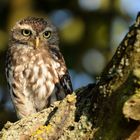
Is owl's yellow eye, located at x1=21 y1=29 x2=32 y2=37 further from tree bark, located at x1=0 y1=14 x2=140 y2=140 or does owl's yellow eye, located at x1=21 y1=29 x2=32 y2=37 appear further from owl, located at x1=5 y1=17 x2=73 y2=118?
tree bark, located at x1=0 y1=14 x2=140 y2=140

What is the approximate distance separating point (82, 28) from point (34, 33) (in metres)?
1.71

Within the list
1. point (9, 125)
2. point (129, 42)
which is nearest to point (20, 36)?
point (9, 125)

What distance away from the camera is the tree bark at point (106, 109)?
2727 millimetres

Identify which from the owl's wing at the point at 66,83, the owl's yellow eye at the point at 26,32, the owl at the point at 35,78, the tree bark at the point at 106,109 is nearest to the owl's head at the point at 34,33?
the owl's yellow eye at the point at 26,32

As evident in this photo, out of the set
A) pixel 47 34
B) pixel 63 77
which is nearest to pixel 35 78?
pixel 63 77

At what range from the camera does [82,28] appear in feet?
26.9

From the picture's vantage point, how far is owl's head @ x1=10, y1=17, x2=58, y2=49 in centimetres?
655

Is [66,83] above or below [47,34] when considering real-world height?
below

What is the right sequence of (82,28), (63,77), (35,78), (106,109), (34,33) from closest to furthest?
(106,109), (35,78), (63,77), (34,33), (82,28)

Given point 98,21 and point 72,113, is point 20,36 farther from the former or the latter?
point 72,113

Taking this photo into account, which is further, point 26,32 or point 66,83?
point 26,32

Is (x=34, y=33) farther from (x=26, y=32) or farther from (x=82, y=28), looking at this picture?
(x=82, y=28)

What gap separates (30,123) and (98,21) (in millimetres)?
4980

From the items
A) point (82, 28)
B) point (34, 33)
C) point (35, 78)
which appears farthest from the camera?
point (82, 28)
